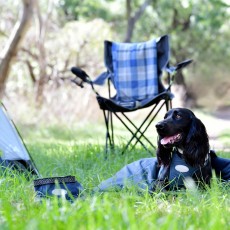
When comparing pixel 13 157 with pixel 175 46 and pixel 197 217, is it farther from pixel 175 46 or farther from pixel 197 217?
pixel 175 46

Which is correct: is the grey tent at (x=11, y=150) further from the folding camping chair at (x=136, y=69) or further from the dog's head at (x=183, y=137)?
the folding camping chair at (x=136, y=69)

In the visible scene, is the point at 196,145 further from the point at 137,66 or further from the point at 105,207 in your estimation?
the point at 137,66

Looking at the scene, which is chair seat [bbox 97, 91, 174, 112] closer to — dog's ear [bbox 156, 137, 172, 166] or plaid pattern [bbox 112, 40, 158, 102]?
plaid pattern [bbox 112, 40, 158, 102]

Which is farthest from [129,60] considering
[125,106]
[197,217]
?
[197,217]

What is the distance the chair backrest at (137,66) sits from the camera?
17.0 feet

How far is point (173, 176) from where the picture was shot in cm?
307

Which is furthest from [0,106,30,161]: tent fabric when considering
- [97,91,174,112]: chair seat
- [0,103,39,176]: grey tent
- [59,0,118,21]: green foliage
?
[59,0,118,21]: green foliage

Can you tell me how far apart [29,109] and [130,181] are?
7.00m

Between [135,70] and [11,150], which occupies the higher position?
[135,70]

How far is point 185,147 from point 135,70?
2.36m

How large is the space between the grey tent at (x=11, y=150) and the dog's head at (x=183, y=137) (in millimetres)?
A: 987

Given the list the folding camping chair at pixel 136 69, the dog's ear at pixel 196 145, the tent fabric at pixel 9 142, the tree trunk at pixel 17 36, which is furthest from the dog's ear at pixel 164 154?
the tree trunk at pixel 17 36

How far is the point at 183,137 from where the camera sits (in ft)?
10.1

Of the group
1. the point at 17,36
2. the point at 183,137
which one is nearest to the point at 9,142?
the point at 183,137
